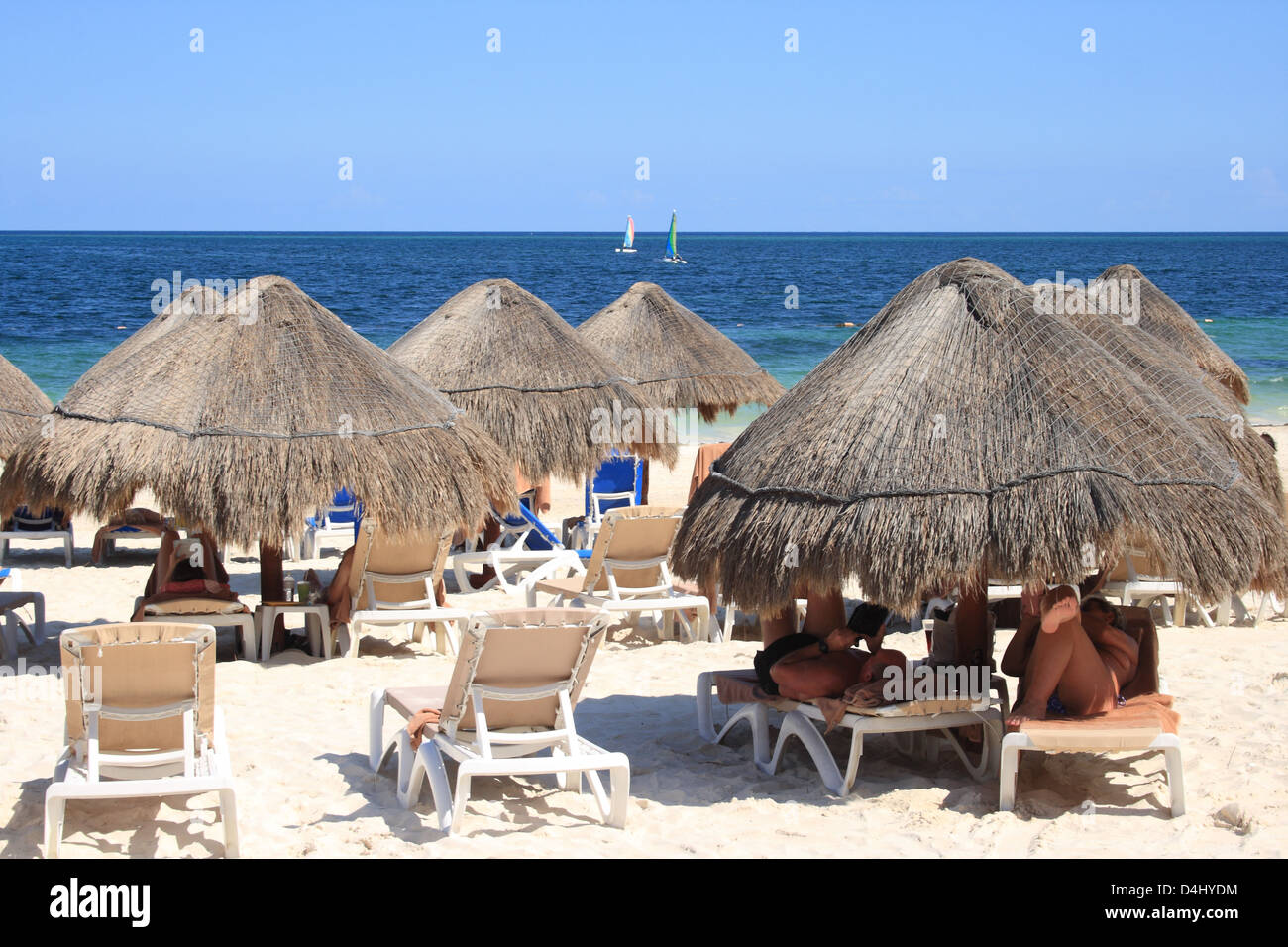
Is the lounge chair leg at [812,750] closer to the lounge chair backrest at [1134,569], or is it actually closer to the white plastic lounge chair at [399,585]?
the white plastic lounge chair at [399,585]

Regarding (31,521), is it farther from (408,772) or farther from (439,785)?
(439,785)

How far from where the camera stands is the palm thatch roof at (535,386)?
32.5 feet

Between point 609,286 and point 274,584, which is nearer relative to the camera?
point 274,584

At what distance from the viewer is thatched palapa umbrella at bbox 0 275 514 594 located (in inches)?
272

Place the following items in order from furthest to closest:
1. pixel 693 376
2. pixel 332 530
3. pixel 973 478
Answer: pixel 693 376 < pixel 332 530 < pixel 973 478

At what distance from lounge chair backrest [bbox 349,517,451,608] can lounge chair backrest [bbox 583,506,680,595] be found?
97 centimetres

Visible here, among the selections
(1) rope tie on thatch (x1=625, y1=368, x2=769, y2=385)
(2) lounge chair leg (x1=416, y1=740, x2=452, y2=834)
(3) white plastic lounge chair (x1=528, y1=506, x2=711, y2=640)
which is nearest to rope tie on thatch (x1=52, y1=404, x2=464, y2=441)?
(3) white plastic lounge chair (x1=528, y1=506, x2=711, y2=640)

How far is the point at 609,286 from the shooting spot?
5644cm

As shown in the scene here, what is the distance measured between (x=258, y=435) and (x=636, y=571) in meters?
2.53

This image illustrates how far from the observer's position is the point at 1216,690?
247 inches

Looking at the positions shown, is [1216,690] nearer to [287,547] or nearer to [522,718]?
[522,718]

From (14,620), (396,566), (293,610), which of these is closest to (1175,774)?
(396,566)

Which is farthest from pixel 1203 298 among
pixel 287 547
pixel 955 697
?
pixel 955 697
